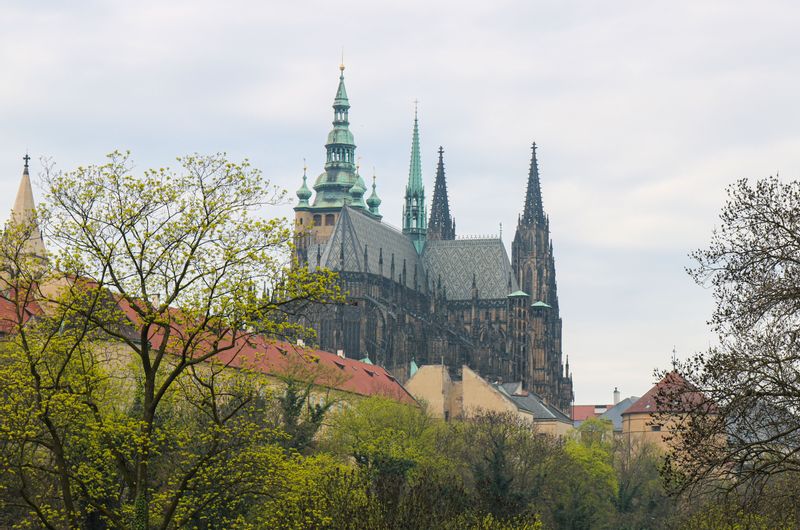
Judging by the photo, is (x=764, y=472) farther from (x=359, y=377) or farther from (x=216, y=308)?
(x=359, y=377)

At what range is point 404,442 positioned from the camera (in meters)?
83.5

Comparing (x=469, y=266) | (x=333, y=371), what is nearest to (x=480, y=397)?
(x=333, y=371)

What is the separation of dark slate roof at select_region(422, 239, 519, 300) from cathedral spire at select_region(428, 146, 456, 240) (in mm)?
10674

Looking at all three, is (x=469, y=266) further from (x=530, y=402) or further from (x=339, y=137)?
(x=530, y=402)

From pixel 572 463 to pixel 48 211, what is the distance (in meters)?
63.4

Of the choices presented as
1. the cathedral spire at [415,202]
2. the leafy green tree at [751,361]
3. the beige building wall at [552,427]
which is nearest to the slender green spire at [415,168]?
the cathedral spire at [415,202]

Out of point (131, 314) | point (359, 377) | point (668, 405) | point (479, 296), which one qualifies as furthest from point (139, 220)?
point (479, 296)

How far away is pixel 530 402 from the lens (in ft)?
439

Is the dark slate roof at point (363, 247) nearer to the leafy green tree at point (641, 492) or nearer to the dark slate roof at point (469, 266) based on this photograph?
the dark slate roof at point (469, 266)

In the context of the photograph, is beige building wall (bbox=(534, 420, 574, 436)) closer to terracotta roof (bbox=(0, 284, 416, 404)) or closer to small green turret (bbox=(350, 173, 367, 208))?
terracotta roof (bbox=(0, 284, 416, 404))

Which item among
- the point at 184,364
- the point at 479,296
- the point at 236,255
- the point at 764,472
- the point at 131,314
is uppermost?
the point at 479,296

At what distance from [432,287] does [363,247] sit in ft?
38.1

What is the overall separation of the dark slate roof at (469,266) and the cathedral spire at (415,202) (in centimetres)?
471

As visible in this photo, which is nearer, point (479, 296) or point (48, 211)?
point (48, 211)
